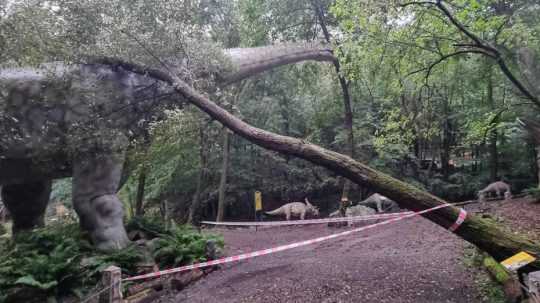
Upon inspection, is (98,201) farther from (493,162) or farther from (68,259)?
(493,162)

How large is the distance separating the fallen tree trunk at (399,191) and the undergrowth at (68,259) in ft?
6.73

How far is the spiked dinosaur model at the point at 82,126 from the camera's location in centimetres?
517

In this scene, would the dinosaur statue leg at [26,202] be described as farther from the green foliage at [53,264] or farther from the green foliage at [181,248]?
the green foliage at [181,248]

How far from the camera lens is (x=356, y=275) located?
4.34 m

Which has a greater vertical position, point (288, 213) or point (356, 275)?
point (356, 275)

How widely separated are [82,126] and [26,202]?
284 centimetres

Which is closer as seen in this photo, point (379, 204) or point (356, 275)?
point (356, 275)

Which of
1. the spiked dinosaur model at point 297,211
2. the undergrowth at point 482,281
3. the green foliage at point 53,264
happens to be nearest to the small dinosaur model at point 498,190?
A: the spiked dinosaur model at point 297,211

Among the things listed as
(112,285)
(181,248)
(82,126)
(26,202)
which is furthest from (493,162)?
(26,202)

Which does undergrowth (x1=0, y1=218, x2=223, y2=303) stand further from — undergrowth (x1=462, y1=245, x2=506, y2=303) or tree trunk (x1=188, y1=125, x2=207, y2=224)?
tree trunk (x1=188, y1=125, x2=207, y2=224)

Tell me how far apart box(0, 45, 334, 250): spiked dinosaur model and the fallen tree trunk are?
1.41 meters

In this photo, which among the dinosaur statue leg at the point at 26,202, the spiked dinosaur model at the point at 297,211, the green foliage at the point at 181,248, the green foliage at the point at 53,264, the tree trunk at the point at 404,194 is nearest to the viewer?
the tree trunk at the point at 404,194

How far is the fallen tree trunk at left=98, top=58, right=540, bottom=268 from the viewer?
3658 mm

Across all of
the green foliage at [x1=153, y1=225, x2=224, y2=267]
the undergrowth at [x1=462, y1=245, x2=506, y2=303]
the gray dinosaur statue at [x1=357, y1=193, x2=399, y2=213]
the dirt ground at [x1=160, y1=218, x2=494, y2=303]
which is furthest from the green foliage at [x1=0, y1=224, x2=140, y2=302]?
the gray dinosaur statue at [x1=357, y1=193, x2=399, y2=213]
